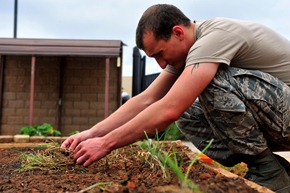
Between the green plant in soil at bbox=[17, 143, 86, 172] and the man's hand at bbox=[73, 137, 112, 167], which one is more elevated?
the man's hand at bbox=[73, 137, 112, 167]

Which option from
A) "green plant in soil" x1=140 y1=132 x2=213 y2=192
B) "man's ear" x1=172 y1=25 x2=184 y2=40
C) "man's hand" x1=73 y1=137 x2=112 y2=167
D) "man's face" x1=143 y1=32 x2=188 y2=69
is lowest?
"man's hand" x1=73 y1=137 x2=112 y2=167

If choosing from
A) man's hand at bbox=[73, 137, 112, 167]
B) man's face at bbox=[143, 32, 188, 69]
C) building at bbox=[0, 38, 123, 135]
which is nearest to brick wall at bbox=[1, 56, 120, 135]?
building at bbox=[0, 38, 123, 135]

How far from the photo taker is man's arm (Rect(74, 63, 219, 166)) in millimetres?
1834

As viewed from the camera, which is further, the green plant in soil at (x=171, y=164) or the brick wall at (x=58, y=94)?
the brick wall at (x=58, y=94)

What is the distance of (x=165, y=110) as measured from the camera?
6.03 feet

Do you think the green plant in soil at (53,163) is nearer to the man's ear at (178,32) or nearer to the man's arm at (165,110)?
the man's arm at (165,110)

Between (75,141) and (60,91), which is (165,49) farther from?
(60,91)

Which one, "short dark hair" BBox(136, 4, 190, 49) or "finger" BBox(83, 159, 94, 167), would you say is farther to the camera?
"short dark hair" BBox(136, 4, 190, 49)

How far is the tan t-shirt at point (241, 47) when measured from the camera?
1.95 metres

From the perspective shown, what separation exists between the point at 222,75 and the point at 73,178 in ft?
3.15

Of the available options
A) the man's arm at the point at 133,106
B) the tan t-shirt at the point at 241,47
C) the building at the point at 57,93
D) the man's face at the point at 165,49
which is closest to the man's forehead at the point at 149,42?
the man's face at the point at 165,49

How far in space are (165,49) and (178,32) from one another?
122mm

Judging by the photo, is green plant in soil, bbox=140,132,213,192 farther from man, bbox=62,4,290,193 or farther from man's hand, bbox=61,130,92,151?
man's hand, bbox=61,130,92,151

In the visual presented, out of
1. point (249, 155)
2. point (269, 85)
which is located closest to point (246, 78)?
point (269, 85)
